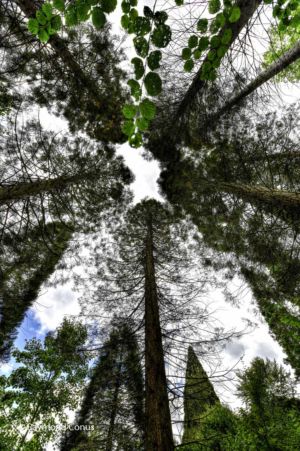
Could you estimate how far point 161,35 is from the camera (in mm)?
975

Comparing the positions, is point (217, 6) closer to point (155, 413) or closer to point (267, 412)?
point (155, 413)

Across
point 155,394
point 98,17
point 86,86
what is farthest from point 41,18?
point 86,86

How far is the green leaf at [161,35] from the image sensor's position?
965 millimetres

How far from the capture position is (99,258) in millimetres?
8367

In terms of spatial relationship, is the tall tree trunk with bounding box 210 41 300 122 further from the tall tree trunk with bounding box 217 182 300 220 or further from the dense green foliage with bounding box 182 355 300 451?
the dense green foliage with bounding box 182 355 300 451

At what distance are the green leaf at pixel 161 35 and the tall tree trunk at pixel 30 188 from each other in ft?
10.5

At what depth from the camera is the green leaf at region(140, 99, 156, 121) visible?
2.89 feet

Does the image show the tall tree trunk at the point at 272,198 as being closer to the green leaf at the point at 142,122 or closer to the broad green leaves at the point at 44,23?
the green leaf at the point at 142,122

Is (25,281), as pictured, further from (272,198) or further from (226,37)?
(226,37)

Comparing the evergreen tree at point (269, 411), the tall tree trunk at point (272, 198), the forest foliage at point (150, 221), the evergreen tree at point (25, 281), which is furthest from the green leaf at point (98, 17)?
the evergreen tree at point (25, 281)

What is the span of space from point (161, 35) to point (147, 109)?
1.28ft

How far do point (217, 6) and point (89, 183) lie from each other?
6.40 meters

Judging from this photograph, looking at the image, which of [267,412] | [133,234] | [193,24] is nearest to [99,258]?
[133,234]

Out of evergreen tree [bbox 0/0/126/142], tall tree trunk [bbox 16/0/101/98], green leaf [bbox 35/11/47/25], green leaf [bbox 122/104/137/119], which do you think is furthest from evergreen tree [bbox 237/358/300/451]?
evergreen tree [bbox 0/0/126/142]
